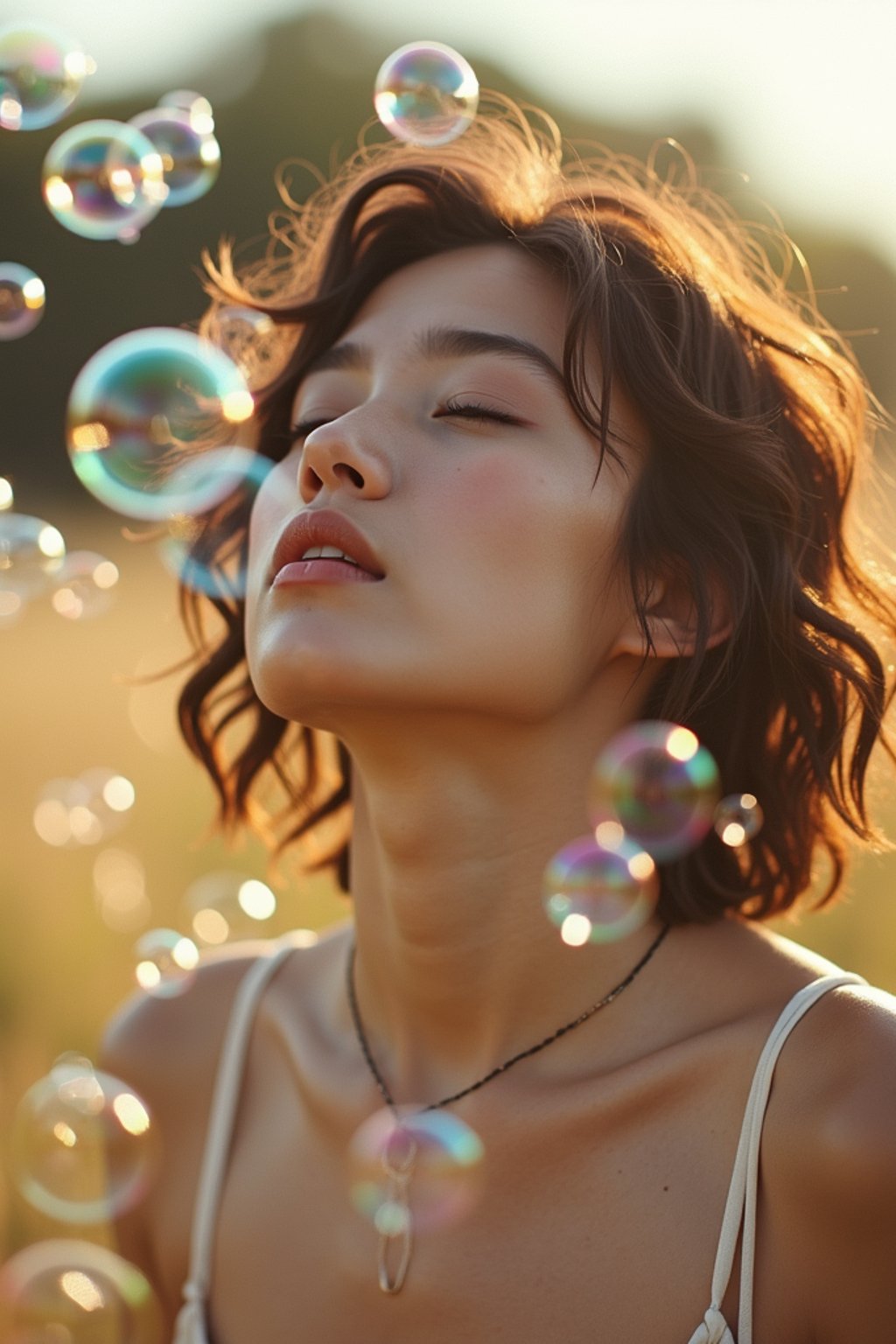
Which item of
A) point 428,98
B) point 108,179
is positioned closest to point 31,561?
point 108,179


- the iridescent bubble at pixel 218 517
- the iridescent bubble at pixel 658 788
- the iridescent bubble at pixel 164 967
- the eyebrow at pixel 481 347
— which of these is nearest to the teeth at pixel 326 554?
the eyebrow at pixel 481 347

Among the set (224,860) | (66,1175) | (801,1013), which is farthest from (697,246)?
(224,860)

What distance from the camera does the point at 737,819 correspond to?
7.65 feet

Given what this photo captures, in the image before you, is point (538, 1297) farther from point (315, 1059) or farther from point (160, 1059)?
point (160, 1059)

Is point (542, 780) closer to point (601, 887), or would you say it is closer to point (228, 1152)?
point (601, 887)

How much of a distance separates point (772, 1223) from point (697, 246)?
5.21 ft

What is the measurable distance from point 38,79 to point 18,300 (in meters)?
0.48

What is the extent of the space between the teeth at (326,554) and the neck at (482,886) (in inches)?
10.9

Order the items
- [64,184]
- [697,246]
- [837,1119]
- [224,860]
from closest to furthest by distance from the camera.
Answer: [837,1119]
[697,246]
[64,184]
[224,860]

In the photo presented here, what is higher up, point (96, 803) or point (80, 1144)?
point (80, 1144)

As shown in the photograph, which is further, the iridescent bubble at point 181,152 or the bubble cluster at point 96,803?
the bubble cluster at point 96,803

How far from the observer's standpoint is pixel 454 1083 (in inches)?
84.9

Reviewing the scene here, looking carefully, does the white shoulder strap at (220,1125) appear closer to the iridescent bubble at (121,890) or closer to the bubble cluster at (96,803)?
the bubble cluster at (96,803)

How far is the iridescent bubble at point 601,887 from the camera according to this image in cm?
212
